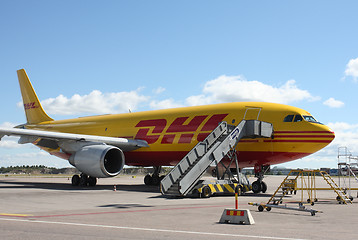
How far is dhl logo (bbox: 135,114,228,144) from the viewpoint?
72.8 ft

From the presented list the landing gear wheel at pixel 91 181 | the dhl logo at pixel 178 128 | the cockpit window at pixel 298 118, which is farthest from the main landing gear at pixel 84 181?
the cockpit window at pixel 298 118

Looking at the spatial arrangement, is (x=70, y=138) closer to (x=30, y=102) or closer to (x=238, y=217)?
(x=30, y=102)

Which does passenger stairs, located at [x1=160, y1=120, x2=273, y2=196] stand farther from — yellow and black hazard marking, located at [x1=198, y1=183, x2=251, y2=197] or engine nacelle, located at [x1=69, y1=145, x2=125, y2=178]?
engine nacelle, located at [x1=69, y1=145, x2=125, y2=178]

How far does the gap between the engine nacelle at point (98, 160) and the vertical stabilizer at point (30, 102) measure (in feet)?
40.5

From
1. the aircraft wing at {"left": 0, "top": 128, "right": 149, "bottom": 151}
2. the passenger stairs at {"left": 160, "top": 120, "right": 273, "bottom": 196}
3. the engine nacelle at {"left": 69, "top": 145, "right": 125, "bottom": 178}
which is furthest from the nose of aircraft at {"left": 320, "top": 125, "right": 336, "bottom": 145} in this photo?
the engine nacelle at {"left": 69, "top": 145, "right": 125, "bottom": 178}

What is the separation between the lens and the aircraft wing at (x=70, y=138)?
23834mm

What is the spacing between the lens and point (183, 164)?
A: 57.3 feet

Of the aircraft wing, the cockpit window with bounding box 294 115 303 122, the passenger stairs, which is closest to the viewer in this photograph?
the passenger stairs

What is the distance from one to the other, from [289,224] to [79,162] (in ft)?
53.3

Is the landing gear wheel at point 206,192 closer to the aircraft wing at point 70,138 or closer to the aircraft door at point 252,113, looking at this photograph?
the aircraft door at point 252,113

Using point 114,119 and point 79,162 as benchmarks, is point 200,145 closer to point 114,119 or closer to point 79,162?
point 79,162

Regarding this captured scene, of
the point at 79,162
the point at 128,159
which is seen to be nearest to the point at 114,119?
the point at 128,159

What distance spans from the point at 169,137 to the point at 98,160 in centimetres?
424

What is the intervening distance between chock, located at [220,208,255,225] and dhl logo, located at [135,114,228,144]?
12453 mm
